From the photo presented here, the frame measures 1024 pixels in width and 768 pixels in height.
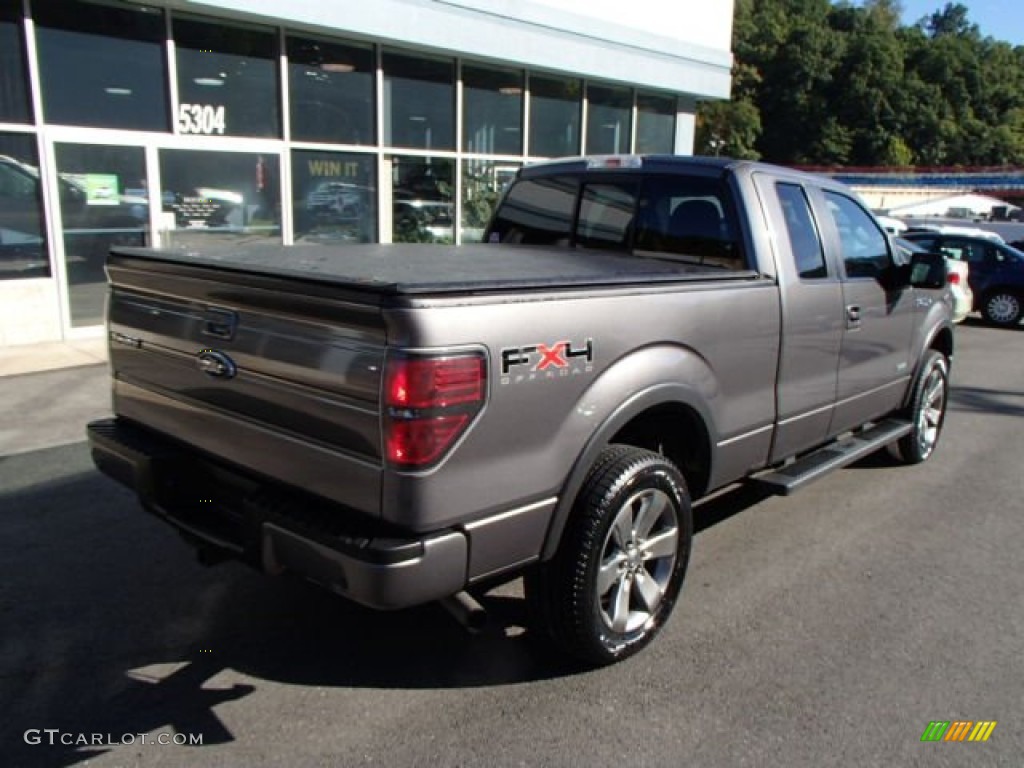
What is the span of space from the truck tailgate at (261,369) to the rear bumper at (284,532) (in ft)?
0.23

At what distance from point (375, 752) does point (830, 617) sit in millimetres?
2086

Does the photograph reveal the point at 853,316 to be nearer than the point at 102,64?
Yes

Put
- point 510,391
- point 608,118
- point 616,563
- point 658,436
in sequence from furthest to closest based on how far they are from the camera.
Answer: point 608,118 → point 658,436 → point 616,563 → point 510,391

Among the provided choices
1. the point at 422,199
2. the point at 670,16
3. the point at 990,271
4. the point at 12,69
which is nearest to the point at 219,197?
the point at 12,69

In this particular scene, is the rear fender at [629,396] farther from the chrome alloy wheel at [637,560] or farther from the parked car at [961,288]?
the parked car at [961,288]

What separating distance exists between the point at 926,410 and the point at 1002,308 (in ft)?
33.5

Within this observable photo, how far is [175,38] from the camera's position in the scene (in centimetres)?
963

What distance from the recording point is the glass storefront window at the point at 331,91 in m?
10.8

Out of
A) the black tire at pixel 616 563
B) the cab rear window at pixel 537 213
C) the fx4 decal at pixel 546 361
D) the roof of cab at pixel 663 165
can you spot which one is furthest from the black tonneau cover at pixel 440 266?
the black tire at pixel 616 563

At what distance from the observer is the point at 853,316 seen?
14.9 ft

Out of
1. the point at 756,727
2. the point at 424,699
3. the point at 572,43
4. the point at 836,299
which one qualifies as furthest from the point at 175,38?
the point at 756,727

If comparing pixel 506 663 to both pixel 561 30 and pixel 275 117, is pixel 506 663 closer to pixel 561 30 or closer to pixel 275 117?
pixel 275 117

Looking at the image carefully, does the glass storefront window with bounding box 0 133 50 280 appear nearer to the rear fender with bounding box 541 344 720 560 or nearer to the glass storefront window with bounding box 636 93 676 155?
the rear fender with bounding box 541 344 720 560

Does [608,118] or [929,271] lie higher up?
[608,118]
